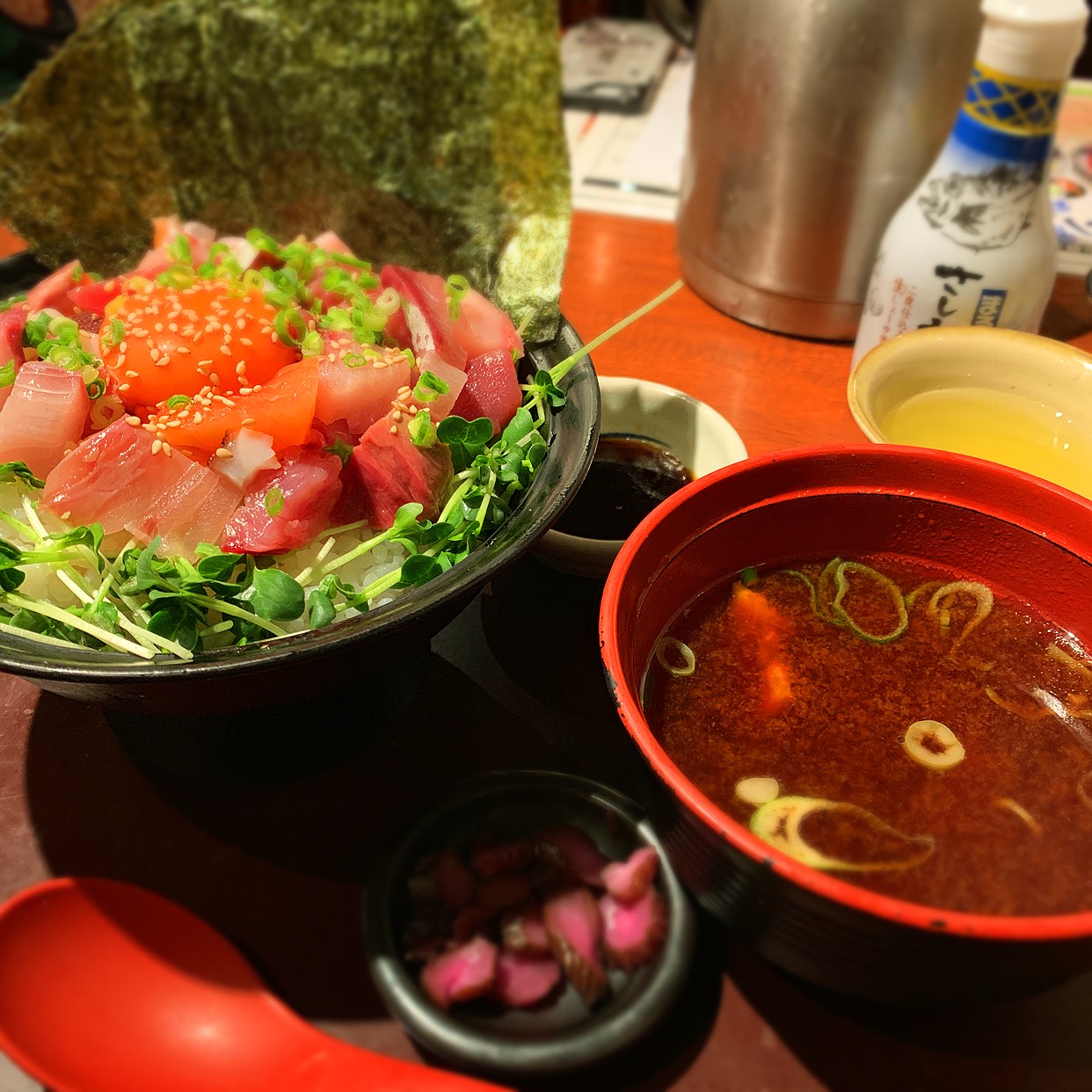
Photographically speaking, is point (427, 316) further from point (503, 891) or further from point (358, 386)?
point (503, 891)

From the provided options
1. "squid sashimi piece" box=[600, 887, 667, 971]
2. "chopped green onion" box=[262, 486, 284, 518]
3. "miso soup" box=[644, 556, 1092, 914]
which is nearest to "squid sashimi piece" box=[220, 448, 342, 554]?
"chopped green onion" box=[262, 486, 284, 518]

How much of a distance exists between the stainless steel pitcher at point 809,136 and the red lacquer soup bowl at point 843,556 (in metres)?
0.90

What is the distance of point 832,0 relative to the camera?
5.36ft

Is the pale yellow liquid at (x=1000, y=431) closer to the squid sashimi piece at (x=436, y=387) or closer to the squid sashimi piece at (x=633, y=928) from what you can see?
the squid sashimi piece at (x=436, y=387)

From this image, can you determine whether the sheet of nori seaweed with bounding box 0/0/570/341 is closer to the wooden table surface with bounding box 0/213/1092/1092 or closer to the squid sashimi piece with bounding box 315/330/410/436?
the squid sashimi piece with bounding box 315/330/410/436

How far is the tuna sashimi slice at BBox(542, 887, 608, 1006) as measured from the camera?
36.9 inches

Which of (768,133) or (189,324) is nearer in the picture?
(189,324)

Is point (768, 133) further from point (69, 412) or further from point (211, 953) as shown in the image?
point (211, 953)

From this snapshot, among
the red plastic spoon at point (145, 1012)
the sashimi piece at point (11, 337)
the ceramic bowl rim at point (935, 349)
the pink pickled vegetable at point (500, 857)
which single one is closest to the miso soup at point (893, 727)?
the pink pickled vegetable at point (500, 857)

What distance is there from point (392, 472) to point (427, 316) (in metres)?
0.32

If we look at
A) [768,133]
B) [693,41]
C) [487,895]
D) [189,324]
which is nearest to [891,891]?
[487,895]

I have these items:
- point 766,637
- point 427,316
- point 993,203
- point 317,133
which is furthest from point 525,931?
point 317,133

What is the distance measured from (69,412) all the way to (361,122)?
2.96 ft

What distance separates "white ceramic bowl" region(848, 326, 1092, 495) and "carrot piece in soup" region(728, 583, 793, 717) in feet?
1.45
